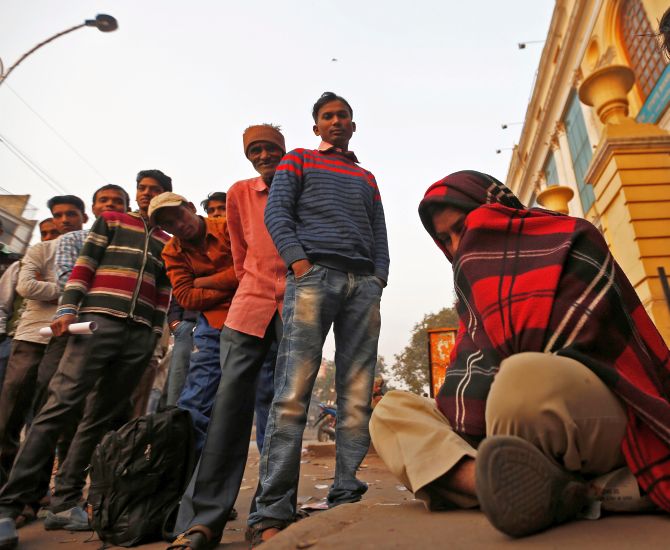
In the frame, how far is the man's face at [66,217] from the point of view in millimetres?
3961

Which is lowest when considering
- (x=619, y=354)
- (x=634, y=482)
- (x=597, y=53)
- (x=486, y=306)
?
(x=634, y=482)

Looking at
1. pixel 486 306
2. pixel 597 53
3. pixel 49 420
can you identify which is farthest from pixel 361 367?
pixel 597 53

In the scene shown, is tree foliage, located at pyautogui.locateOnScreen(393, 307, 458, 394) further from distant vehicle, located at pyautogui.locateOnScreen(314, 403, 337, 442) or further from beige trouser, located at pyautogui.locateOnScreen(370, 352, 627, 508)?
beige trouser, located at pyautogui.locateOnScreen(370, 352, 627, 508)

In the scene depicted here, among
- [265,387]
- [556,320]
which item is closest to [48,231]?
[265,387]

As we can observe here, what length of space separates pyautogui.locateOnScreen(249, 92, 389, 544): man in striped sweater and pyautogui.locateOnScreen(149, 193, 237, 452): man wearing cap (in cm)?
58

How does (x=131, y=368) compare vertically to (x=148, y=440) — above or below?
above

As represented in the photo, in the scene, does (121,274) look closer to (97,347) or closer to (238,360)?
(97,347)

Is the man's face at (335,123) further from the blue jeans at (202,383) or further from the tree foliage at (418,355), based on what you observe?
the tree foliage at (418,355)

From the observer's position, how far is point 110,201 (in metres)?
3.69

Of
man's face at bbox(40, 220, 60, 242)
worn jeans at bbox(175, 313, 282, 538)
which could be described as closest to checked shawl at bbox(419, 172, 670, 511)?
worn jeans at bbox(175, 313, 282, 538)

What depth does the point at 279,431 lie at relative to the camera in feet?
6.34

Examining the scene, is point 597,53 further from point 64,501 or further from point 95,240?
point 64,501

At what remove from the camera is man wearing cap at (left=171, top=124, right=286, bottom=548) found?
1.94m

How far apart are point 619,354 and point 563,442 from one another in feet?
1.08
